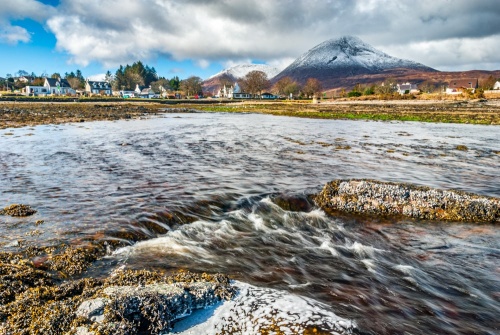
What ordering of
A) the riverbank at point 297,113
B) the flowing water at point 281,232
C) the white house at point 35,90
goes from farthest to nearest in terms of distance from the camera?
1. the white house at point 35,90
2. the riverbank at point 297,113
3. the flowing water at point 281,232

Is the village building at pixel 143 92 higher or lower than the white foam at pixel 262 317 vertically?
higher

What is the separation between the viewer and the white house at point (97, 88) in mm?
176375

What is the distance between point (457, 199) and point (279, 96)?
642 feet

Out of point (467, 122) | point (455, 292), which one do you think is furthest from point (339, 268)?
point (467, 122)

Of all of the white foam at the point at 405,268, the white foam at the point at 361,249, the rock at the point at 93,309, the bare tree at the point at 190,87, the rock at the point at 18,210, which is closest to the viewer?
the rock at the point at 93,309

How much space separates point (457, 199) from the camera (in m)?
9.05

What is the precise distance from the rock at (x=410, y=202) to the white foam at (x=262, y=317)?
520 centimetres

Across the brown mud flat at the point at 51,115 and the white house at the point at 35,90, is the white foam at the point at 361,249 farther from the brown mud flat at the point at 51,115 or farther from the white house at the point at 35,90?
the white house at the point at 35,90

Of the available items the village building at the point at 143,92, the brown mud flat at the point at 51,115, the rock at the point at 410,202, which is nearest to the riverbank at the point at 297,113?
the brown mud flat at the point at 51,115

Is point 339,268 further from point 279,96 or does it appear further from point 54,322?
point 279,96

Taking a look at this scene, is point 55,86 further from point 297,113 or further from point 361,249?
point 361,249

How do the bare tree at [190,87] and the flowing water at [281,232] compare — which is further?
the bare tree at [190,87]

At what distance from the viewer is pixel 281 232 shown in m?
8.12

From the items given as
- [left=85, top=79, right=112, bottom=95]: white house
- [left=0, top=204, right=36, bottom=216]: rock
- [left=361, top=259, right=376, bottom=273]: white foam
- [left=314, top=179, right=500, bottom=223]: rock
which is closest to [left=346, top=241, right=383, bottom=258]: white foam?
[left=361, top=259, right=376, bottom=273]: white foam
